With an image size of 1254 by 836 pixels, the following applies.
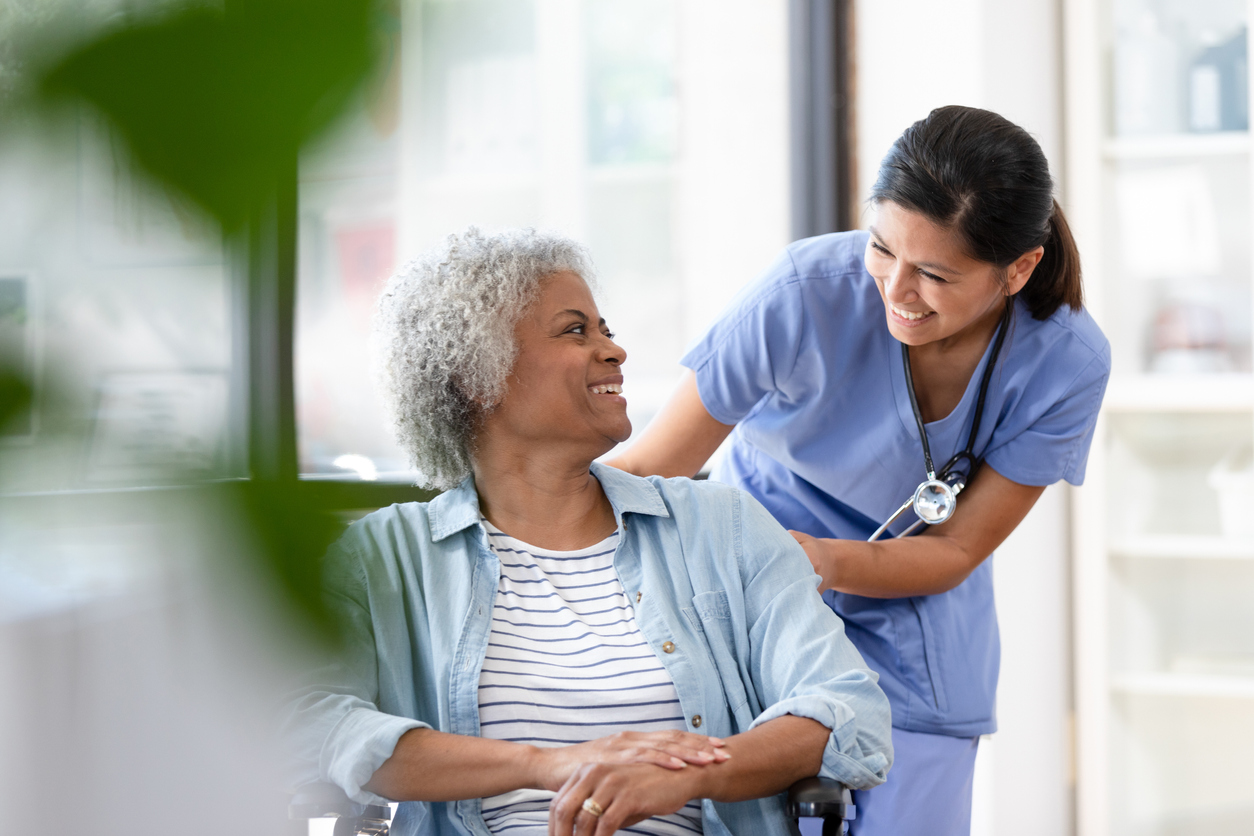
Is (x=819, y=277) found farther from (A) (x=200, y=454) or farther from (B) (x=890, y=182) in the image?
(A) (x=200, y=454)

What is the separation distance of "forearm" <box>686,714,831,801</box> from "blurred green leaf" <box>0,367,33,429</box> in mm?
1048

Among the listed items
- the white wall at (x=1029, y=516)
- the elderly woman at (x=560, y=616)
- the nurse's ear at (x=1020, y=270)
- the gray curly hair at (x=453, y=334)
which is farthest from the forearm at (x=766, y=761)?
the white wall at (x=1029, y=516)

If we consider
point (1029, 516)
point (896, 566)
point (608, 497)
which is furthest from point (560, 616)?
point (1029, 516)

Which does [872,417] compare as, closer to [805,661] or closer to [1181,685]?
[805,661]

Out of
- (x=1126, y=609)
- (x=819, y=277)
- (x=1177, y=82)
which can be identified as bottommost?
(x=1126, y=609)

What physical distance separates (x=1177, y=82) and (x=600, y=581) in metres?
2.20

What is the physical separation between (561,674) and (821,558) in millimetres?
408

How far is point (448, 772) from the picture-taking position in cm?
118

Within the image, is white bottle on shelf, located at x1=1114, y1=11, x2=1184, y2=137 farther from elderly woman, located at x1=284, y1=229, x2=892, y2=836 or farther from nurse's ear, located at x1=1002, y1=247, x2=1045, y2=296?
elderly woman, located at x1=284, y1=229, x2=892, y2=836

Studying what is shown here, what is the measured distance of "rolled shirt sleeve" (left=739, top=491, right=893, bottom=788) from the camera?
1.24m

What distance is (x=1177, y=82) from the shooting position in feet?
8.98

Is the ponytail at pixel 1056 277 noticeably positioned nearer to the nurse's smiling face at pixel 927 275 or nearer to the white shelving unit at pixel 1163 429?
the nurse's smiling face at pixel 927 275

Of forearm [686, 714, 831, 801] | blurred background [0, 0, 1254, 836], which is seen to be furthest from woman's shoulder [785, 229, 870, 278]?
forearm [686, 714, 831, 801]

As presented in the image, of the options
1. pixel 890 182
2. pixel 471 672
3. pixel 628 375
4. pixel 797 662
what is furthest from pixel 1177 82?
pixel 471 672
